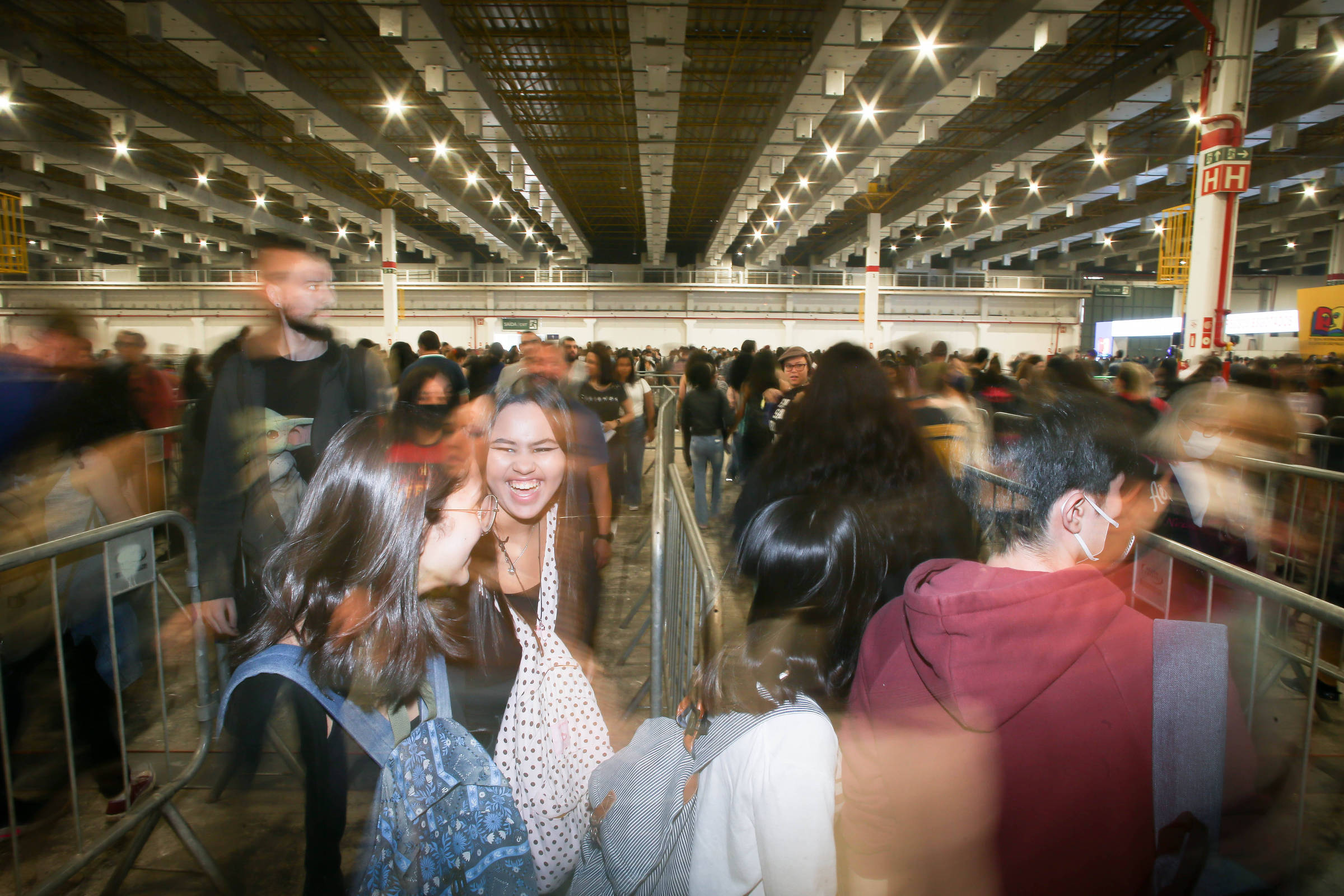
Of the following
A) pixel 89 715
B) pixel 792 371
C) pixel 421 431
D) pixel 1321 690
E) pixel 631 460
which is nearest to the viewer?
pixel 421 431

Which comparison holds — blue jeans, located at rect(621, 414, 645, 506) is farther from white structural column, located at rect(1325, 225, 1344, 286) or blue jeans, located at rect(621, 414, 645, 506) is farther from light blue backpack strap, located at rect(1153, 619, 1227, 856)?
white structural column, located at rect(1325, 225, 1344, 286)

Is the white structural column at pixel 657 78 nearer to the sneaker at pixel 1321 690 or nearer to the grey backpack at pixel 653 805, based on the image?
the sneaker at pixel 1321 690

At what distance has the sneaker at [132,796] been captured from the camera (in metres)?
2.32

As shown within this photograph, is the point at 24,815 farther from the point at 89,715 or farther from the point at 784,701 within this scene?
the point at 784,701

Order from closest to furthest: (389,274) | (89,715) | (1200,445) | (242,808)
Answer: (89,715)
(242,808)
(1200,445)
(389,274)

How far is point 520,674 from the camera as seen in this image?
1.48m

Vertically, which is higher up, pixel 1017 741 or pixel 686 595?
pixel 1017 741

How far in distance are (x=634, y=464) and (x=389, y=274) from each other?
16197 millimetres

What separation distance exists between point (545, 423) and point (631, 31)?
9387 mm

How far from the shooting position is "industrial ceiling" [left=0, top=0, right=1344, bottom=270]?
31.8 feet

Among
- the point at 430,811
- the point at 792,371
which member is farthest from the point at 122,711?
the point at 792,371

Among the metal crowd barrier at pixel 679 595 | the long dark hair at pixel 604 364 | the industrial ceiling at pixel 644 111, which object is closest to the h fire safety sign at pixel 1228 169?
the industrial ceiling at pixel 644 111

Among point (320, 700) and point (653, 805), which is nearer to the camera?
point (320, 700)

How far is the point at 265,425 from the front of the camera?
2170mm
